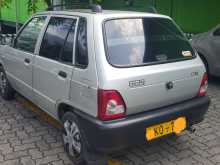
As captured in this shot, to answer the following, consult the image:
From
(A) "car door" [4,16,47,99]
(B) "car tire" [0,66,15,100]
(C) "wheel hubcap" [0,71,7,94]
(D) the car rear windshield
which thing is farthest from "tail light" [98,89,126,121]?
(C) "wheel hubcap" [0,71,7,94]

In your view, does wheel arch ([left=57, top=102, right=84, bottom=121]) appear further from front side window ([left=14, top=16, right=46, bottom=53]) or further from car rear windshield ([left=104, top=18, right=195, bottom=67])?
front side window ([left=14, top=16, right=46, bottom=53])

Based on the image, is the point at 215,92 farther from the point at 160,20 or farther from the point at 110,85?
the point at 110,85

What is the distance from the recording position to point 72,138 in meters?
3.66

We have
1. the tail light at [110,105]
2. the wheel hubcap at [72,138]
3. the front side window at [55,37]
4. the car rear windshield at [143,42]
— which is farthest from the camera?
the front side window at [55,37]

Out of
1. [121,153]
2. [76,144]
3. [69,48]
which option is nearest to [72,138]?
[76,144]

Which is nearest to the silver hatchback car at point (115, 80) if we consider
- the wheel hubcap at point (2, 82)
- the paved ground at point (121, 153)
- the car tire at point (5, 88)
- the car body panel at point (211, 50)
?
the paved ground at point (121, 153)

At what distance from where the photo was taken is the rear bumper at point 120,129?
122 inches

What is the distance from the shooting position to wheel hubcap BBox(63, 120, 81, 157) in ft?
11.7

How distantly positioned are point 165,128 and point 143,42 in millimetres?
928

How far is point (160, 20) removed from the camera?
12.6 ft

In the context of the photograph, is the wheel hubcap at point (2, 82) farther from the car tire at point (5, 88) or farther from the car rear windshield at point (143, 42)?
the car rear windshield at point (143, 42)

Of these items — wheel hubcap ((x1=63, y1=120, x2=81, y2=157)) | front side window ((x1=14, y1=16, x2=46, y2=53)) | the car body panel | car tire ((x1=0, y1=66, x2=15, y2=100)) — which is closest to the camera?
wheel hubcap ((x1=63, y1=120, x2=81, y2=157))

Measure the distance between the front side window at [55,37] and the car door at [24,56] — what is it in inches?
9.8

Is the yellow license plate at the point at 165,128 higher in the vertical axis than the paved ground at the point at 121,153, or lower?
higher
